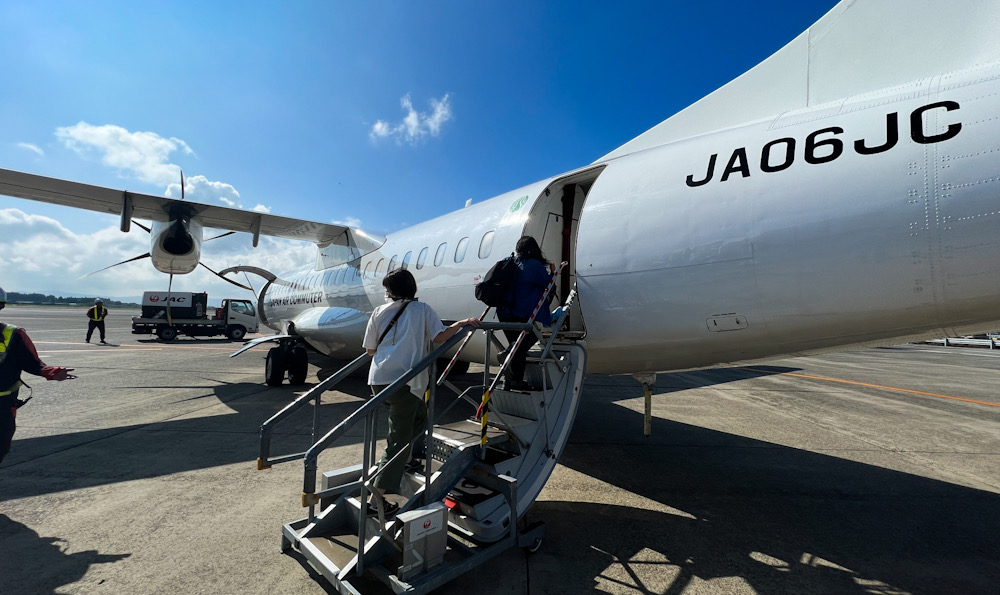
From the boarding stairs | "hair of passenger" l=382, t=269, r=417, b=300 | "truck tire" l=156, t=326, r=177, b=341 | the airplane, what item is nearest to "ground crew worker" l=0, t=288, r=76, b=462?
the boarding stairs

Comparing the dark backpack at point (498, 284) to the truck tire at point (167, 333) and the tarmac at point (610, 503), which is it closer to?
the tarmac at point (610, 503)

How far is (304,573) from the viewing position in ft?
9.72

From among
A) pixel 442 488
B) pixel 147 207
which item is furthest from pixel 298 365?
pixel 442 488

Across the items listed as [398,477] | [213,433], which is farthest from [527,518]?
[213,433]

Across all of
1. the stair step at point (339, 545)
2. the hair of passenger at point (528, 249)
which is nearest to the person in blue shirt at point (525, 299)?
the hair of passenger at point (528, 249)

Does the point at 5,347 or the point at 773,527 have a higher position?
the point at 5,347

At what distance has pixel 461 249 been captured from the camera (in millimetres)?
5996

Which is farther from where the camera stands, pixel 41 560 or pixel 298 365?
pixel 298 365

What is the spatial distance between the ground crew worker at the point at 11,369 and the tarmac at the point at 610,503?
2.32ft

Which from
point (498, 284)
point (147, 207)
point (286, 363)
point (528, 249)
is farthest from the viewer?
point (286, 363)

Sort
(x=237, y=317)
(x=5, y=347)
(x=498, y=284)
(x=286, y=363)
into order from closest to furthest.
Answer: (x=5, y=347)
(x=498, y=284)
(x=286, y=363)
(x=237, y=317)

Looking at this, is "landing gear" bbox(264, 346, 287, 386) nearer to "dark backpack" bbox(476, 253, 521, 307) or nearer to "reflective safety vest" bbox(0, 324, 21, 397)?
"reflective safety vest" bbox(0, 324, 21, 397)

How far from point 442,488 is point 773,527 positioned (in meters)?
2.84

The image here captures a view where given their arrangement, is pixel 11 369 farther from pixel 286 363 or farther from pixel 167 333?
pixel 167 333
